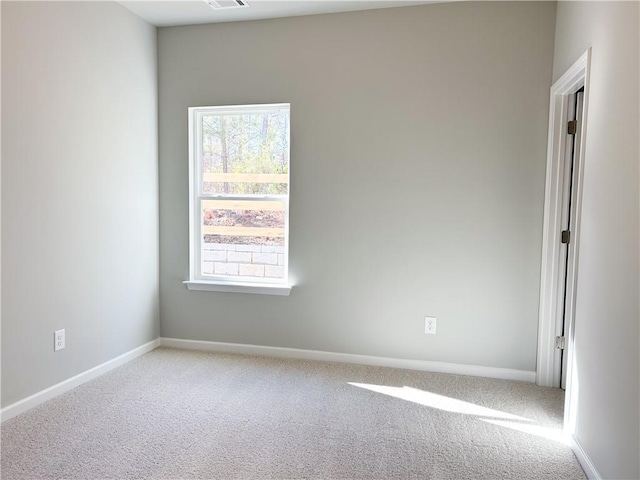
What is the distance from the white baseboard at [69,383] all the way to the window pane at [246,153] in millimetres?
1387

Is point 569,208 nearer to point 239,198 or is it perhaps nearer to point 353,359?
point 353,359

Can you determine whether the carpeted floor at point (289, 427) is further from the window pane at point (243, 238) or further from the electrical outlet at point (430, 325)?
the window pane at point (243, 238)

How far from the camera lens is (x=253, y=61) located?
11.1ft

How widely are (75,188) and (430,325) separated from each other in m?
2.61

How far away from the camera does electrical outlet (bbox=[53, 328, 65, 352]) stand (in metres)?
2.70

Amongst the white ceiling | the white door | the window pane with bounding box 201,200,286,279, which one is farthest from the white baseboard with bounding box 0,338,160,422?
the white door

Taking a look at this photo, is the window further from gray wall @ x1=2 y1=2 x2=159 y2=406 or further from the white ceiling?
the white ceiling

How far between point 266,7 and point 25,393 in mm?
2947

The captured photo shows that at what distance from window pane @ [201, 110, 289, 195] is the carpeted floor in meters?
1.43

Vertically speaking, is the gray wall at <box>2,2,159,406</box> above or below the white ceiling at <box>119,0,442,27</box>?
below

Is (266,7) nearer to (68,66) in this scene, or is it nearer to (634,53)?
(68,66)

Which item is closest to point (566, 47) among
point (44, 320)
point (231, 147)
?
point (231, 147)

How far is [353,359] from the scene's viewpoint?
3.38m

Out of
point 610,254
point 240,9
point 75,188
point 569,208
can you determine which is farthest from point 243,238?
point 610,254
